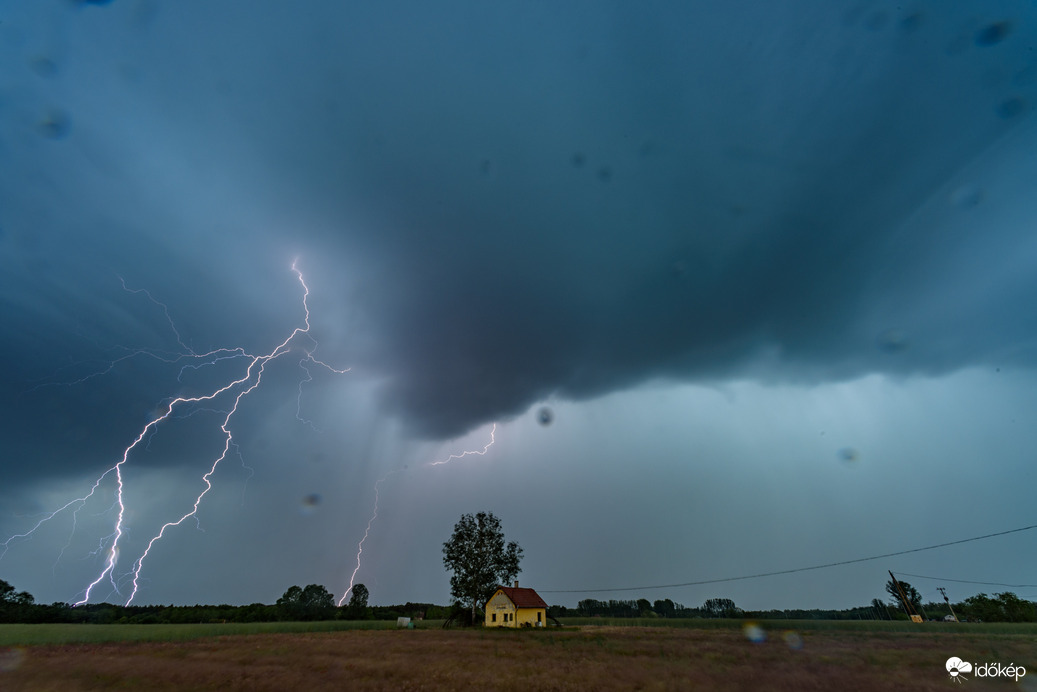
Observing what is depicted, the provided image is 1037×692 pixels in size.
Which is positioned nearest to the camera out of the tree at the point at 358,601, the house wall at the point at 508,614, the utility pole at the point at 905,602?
the utility pole at the point at 905,602

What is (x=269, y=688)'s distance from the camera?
13.9 meters

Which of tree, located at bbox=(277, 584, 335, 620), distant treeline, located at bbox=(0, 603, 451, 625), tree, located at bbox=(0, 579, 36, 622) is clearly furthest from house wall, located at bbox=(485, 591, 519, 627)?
tree, located at bbox=(0, 579, 36, 622)

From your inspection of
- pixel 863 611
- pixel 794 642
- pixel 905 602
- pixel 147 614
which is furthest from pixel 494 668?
pixel 863 611

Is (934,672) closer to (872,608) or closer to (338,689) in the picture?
(338,689)

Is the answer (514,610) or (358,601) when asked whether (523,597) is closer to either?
(514,610)

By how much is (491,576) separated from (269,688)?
4701cm

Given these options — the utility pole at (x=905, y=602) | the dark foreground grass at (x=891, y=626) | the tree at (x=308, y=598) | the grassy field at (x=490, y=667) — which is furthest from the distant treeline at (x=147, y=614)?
the utility pole at (x=905, y=602)

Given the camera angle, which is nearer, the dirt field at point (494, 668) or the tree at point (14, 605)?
the dirt field at point (494, 668)

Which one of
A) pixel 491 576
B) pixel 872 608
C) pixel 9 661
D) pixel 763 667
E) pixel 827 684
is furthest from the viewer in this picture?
pixel 872 608

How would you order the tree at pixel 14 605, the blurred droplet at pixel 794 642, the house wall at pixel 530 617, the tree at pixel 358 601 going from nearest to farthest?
the blurred droplet at pixel 794 642
the house wall at pixel 530 617
the tree at pixel 14 605
the tree at pixel 358 601

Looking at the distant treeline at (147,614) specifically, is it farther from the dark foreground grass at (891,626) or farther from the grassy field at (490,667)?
the grassy field at (490,667)

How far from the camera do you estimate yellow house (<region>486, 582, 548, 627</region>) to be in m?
46.0

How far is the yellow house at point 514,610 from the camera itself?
151ft

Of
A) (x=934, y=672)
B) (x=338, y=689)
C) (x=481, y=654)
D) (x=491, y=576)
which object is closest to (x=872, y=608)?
(x=491, y=576)
